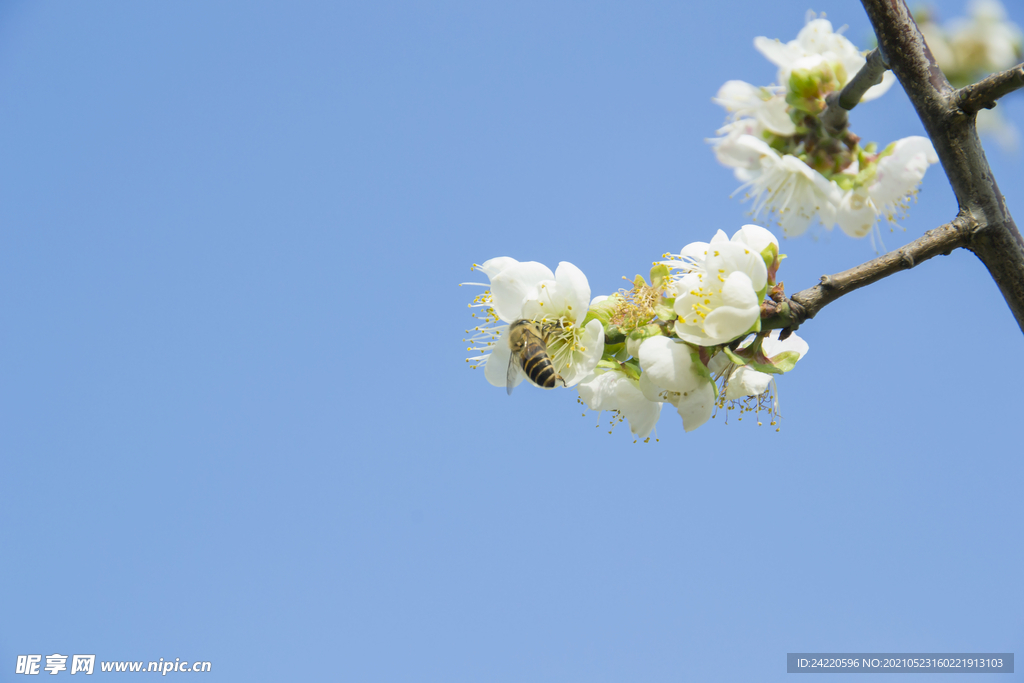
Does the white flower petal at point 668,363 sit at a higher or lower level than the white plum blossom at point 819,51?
lower

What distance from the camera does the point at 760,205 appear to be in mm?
3289

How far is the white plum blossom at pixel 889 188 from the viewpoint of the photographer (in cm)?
286

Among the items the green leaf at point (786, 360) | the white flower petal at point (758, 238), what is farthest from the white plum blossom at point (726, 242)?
the green leaf at point (786, 360)

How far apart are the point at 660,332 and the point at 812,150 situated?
5.28 ft

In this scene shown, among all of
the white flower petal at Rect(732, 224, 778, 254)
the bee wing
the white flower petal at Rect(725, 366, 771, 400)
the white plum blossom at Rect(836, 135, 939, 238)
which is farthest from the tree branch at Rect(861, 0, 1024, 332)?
the bee wing

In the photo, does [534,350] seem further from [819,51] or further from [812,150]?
Result: [819,51]

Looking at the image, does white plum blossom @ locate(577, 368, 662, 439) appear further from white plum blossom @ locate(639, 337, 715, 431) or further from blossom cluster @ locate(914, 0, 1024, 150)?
blossom cluster @ locate(914, 0, 1024, 150)

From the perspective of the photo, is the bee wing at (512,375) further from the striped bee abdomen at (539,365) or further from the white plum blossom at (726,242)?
the white plum blossom at (726,242)

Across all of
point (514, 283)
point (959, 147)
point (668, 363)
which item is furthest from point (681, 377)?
point (959, 147)

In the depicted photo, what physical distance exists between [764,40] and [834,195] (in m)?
0.86

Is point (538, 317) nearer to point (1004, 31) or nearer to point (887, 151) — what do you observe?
point (887, 151)

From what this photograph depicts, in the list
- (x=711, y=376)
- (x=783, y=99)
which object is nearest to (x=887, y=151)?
(x=783, y=99)

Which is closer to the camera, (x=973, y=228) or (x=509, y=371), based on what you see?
(x=973, y=228)

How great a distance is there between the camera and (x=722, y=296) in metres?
1.82
